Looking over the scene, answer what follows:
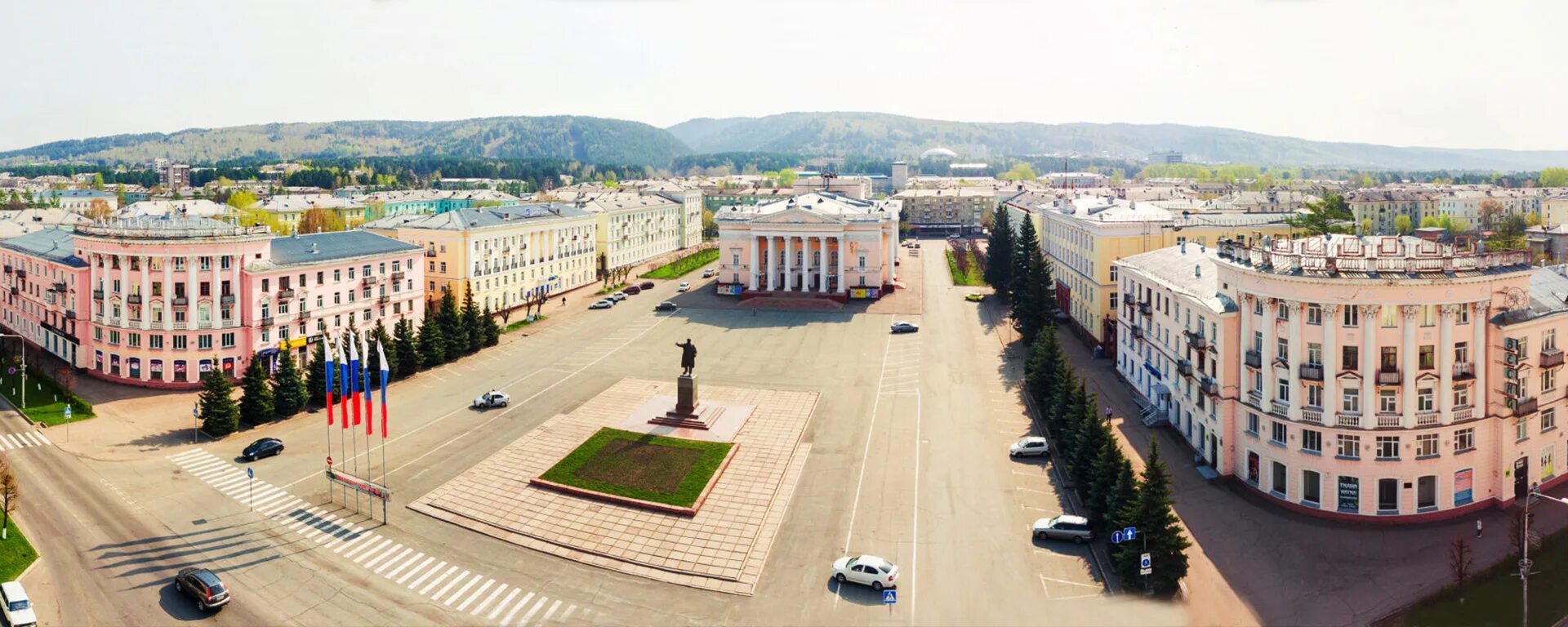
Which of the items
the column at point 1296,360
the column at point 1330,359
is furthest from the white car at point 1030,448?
the column at point 1330,359

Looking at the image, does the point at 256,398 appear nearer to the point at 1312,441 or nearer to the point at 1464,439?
the point at 1312,441

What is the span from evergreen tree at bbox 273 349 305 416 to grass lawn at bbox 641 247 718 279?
6335 centimetres

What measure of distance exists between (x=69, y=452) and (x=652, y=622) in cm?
3807

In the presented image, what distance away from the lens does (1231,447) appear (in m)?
43.0

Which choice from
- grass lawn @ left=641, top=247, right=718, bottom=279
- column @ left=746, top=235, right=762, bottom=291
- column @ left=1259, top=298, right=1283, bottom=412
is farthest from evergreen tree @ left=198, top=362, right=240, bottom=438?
grass lawn @ left=641, top=247, right=718, bottom=279

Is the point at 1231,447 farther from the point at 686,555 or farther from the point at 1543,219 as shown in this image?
the point at 1543,219

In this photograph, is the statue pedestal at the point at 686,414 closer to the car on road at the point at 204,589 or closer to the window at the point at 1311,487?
the car on road at the point at 204,589

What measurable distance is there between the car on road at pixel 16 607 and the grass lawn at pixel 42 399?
88.0 ft

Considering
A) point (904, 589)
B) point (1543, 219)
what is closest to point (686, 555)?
point (904, 589)

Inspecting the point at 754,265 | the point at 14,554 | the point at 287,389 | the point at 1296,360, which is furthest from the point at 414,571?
the point at 754,265

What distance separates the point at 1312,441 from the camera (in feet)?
127

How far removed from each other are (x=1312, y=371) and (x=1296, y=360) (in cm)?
83

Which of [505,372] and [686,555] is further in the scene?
[505,372]

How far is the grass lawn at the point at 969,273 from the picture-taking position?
112 metres
